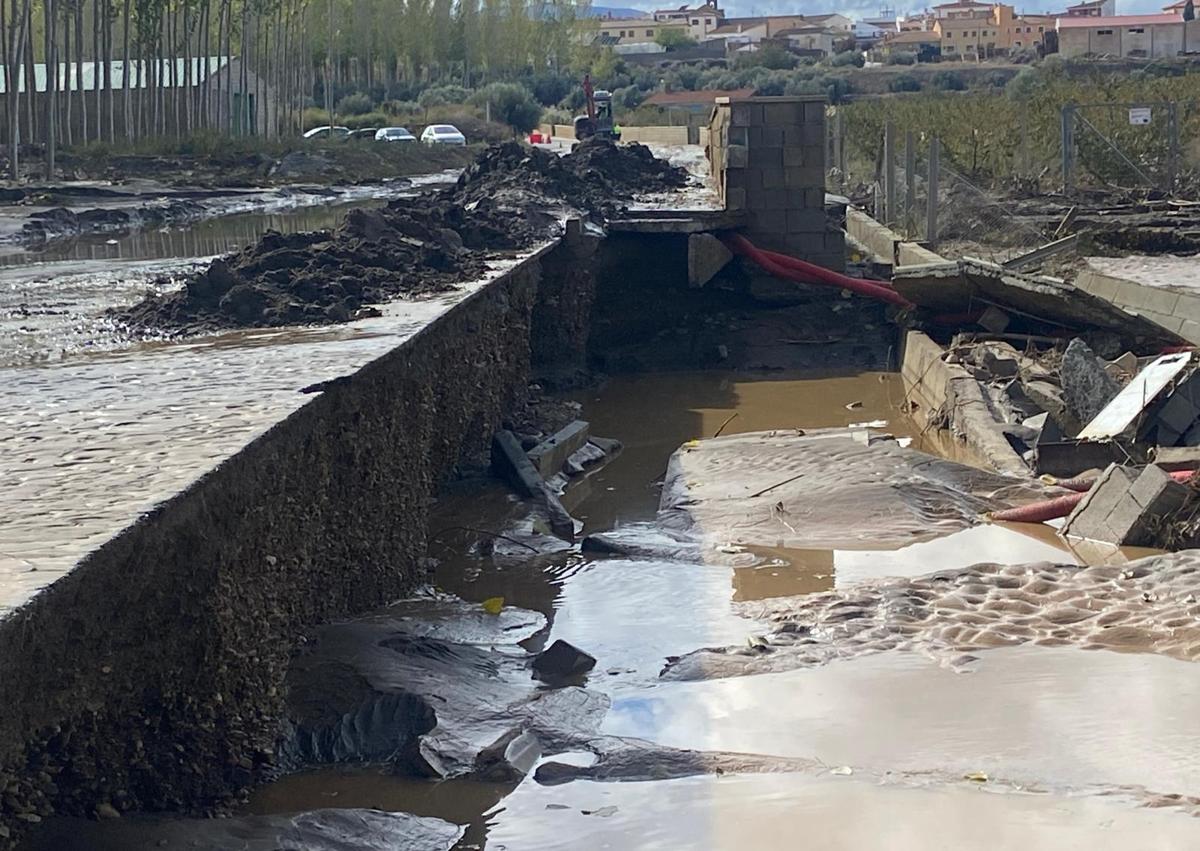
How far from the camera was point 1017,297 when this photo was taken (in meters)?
14.7

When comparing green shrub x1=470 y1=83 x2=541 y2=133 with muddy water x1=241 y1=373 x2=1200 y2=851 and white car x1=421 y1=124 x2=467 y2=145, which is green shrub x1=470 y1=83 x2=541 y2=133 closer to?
white car x1=421 y1=124 x2=467 y2=145

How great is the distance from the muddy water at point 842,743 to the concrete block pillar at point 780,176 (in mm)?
9950

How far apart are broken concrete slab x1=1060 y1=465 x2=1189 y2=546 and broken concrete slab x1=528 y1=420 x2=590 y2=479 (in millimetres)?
3893

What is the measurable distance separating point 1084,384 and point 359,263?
18.9ft

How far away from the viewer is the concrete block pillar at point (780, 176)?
711 inches

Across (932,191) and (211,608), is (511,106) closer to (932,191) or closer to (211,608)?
(932,191)

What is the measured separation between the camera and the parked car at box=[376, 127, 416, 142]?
65.8m

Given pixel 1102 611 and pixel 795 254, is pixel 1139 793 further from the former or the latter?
pixel 795 254

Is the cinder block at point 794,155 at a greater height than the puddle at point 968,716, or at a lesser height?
greater

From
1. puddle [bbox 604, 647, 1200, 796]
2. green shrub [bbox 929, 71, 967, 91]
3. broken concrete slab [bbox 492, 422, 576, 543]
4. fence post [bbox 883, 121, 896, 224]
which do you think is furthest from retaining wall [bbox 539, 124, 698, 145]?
puddle [bbox 604, 647, 1200, 796]

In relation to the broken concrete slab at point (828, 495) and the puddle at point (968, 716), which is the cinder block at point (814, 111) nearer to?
the broken concrete slab at point (828, 495)

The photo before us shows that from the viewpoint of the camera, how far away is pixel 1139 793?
5.25m

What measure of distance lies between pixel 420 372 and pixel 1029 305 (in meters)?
7.53

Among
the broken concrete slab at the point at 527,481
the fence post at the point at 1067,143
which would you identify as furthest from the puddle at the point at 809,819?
the fence post at the point at 1067,143
